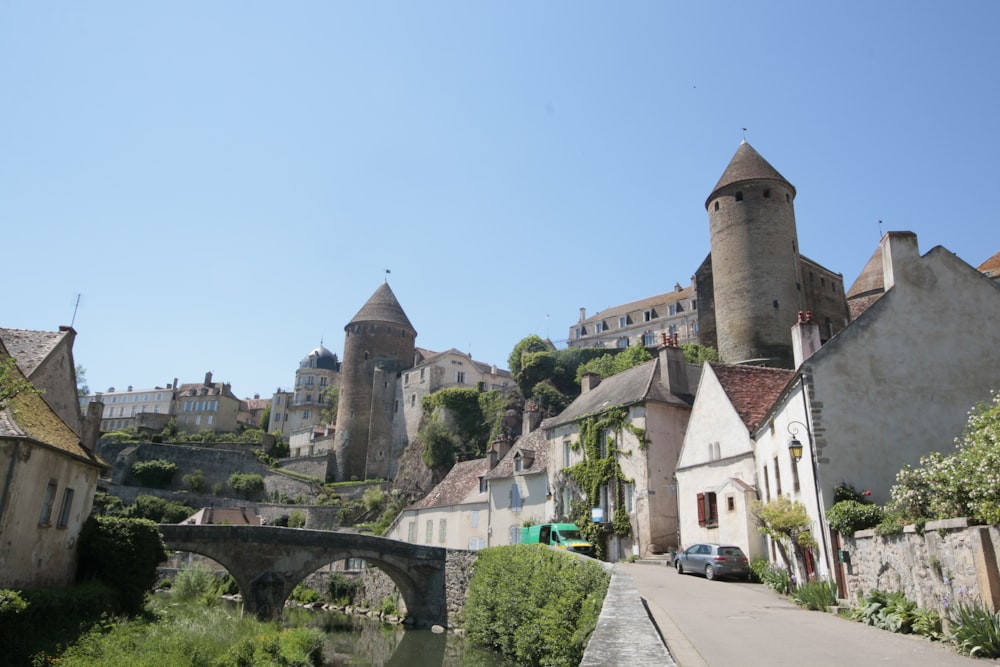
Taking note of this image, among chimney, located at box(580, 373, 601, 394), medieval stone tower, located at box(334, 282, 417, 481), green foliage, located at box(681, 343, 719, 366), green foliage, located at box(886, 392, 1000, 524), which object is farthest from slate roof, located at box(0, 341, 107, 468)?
medieval stone tower, located at box(334, 282, 417, 481)

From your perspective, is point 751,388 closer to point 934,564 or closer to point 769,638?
point 934,564

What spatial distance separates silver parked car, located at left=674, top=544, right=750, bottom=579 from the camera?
Result: 17109 millimetres

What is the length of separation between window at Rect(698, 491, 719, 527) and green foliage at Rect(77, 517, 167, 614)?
52.8 ft

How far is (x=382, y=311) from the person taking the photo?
71688mm

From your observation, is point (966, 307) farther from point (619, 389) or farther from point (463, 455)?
point (463, 455)

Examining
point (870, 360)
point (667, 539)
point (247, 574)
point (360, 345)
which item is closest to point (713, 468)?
point (667, 539)

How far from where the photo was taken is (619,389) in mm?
30078

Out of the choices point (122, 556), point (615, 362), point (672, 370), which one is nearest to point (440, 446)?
point (615, 362)

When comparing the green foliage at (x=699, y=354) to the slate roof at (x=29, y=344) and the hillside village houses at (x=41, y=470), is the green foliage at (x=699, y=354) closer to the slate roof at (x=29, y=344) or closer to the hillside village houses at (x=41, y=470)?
the hillside village houses at (x=41, y=470)

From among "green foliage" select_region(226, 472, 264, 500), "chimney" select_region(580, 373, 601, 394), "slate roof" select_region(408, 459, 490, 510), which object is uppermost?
"chimney" select_region(580, 373, 601, 394)

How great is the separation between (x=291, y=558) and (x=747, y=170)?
104 ft

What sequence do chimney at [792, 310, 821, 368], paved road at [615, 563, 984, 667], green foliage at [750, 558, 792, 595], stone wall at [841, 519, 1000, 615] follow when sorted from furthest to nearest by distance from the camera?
chimney at [792, 310, 821, 368]
green foliage at [750, 558, 792, 595]
stone wall at [841, 519, 1000, 615]
paved road at [615, 563, 984, 667]

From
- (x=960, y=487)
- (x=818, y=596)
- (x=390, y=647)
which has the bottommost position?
(x=390, y=647)

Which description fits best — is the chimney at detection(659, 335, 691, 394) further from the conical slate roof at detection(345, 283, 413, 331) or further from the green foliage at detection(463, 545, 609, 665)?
the conical slate roof at detection(345, 283, 413, 331)
